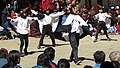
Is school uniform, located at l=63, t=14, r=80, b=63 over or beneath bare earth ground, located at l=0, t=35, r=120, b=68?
over

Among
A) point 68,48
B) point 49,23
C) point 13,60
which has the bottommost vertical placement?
point 68,48

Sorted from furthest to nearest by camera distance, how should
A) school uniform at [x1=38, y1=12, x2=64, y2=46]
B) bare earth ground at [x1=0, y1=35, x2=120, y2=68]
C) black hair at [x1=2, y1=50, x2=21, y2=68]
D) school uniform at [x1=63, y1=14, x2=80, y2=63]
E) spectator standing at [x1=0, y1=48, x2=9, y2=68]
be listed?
school uniform at [x1=38, y1=12, x2=64, y2=46] < bare earth ground at [x1=0, y1=35, x2=120, y2=68] < school uniform at [x1=63, y1=14, x2=80, y2=63] < spectator standing at [x1=0, y1=48, x2=9, y2=68] < black hair at [x1=2, y1=50, x2=21, y2=68]

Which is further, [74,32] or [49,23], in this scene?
[49,23]

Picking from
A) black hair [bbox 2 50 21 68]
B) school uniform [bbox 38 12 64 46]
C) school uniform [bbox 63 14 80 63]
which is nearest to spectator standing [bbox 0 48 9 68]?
black hair [bbox 2 50 21 68]

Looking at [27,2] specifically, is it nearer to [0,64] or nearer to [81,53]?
[81,53]

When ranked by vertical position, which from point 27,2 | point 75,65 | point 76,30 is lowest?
point 75,65

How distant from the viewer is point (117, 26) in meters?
18.8

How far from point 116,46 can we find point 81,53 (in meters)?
1.65

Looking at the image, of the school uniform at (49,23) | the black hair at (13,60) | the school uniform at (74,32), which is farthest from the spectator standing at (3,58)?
the school uniform at (49,23)

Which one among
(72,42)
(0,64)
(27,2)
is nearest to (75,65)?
(72,42)

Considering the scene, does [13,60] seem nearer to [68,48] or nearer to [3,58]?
[3,58]

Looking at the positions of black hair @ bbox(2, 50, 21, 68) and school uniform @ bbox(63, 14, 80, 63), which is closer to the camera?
black hair @ bbox(2, 50, 21, 68)

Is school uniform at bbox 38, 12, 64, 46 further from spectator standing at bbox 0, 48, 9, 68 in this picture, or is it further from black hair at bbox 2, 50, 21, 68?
black hair at bbox 2, 50, 21, 68

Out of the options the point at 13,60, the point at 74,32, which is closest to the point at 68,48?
the point at 74,32
